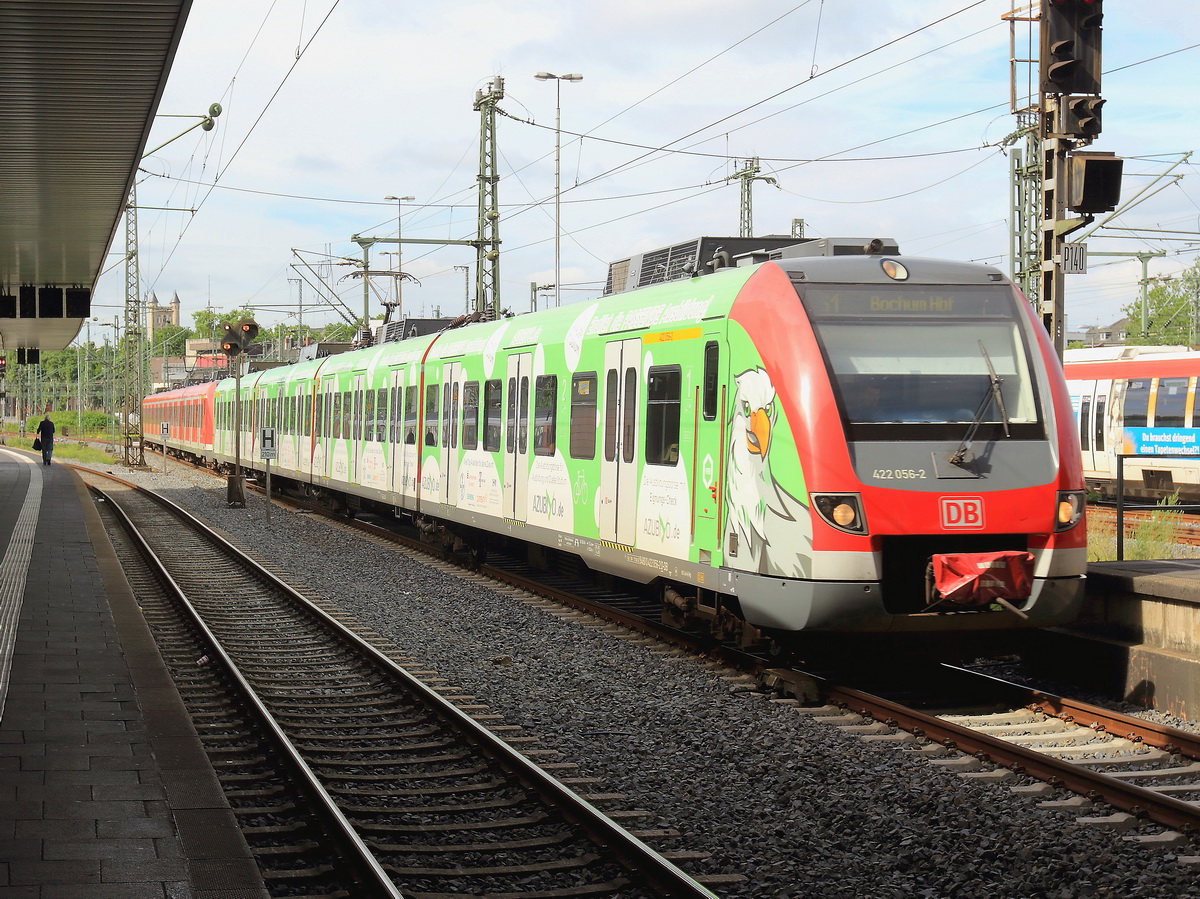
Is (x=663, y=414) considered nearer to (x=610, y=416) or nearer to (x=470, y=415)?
(x=610, y=416)

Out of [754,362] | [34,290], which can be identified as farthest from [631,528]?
[34,290]

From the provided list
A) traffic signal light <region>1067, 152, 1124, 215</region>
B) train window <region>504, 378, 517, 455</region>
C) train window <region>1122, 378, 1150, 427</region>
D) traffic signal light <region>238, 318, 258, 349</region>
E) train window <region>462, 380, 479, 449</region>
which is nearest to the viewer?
traffic signal light <region>1067, 152, 1124, 215</region>

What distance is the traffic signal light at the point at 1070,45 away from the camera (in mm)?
9352

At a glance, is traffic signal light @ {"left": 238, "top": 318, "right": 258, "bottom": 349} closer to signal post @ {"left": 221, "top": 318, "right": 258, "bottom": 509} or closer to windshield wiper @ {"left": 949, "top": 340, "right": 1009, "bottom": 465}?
signal post @ {"left": 221, "top": 318, "right": 258, "bottom": 509}

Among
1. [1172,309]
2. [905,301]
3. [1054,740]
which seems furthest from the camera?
[1172,309]

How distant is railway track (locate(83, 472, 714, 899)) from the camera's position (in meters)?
5.36

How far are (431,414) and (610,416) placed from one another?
658 centimetres

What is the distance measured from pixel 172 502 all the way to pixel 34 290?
23.5 ft

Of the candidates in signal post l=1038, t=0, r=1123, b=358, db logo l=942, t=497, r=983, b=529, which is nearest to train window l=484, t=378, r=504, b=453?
signal post l=1038, t=0, r=1123, b=358

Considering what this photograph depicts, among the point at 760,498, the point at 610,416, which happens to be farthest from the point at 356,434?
the point at 760,498

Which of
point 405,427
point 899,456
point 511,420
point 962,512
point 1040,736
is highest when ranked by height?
point 511,420

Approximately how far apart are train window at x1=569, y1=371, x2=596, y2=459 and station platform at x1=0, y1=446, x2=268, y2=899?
4.08 meters

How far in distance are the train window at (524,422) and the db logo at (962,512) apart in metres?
6.13

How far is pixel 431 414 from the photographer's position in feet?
57.3
